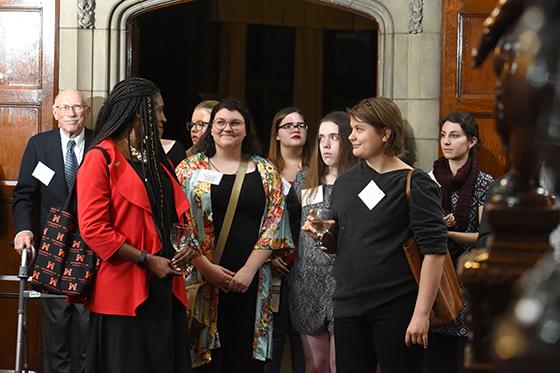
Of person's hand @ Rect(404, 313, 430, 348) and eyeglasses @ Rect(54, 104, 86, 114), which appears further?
eyeglasses @ Rect(54, 104, 86, 114)

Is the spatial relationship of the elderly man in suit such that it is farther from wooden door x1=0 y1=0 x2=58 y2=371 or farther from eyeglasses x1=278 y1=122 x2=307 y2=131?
eyeglasses x1=278 y1=122 x2=307 y2=131

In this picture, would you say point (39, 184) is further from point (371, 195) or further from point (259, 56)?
point (259, 56)

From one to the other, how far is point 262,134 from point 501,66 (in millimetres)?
10061

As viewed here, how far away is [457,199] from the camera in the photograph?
546 cm

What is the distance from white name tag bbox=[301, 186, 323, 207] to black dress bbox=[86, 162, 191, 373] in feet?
4.35

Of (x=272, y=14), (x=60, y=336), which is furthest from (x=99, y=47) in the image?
(x=272, y=14)

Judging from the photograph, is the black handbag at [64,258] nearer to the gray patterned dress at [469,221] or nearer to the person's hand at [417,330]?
the person's hand at [417,330]

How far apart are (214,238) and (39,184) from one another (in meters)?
1.61

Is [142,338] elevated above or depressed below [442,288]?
below

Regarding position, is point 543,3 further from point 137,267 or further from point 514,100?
point 137,267

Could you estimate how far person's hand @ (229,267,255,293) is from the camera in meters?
4.96

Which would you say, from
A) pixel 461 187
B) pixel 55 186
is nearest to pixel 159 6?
pixel 55 186

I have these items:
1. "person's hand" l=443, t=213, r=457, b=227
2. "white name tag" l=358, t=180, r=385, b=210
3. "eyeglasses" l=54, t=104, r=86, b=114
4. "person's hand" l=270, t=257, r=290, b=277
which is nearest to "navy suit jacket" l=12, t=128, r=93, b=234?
"eyeglasses" l=54, t=104, r=86, b=114

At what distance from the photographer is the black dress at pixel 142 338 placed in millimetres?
4168
